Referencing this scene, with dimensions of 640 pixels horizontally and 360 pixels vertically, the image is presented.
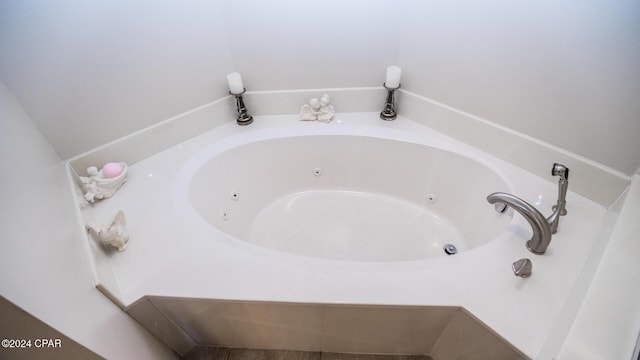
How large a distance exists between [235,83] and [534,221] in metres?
1.30

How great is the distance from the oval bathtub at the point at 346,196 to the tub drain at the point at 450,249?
0.06ft

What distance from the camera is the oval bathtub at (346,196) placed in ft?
3.95

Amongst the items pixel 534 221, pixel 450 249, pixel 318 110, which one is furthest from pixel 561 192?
pixel 318 110

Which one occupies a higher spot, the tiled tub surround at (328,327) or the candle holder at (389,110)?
the candle holder at (389,110)

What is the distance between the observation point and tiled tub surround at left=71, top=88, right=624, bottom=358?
0.65 meters

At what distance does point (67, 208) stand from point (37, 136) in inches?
11.2

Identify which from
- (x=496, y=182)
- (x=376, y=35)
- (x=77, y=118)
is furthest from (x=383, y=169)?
(x=77, y=118)

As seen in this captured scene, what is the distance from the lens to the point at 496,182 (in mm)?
1062

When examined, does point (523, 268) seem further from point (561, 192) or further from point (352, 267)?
point (352, 267)

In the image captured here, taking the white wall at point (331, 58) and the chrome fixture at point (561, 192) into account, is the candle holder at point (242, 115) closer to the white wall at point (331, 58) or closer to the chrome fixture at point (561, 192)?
the white wall at point (331, 58)

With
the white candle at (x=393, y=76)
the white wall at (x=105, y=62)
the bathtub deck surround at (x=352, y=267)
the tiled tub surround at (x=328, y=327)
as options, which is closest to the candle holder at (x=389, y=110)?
the white candle at (x=393, y=76)

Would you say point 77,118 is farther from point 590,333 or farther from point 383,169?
point 590,333

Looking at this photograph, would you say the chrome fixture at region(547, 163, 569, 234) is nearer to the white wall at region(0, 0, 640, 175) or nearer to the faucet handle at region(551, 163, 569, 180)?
the faucet handle at region(551, 163, 569, 180)

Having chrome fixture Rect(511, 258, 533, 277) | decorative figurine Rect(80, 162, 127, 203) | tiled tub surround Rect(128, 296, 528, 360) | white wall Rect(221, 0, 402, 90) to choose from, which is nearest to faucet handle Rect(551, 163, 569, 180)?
chrome fixture Rect(511, 258, 533, 277)
